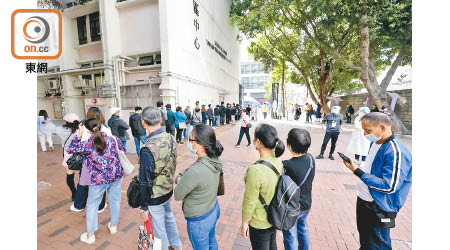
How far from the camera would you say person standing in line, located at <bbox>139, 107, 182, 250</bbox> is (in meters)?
1.83

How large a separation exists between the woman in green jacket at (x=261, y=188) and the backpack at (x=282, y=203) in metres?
0.03

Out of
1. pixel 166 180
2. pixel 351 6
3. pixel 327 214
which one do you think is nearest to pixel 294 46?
pixel 351 6

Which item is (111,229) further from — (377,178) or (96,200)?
(377,178)

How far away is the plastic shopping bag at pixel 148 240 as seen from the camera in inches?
71.1

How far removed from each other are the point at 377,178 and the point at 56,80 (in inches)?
766

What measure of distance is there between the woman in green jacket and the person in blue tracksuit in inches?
31.9

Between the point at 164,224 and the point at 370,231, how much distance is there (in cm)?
210

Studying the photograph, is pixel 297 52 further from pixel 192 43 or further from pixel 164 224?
pixel 164 224

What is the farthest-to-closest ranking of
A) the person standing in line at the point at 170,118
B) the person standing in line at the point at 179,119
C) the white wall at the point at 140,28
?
1. the white wall at the point at 140,28
2. the person standing in line at the point at 179,119
3. the person standing in line at the point at 170,118

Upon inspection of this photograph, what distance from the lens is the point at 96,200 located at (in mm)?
2430

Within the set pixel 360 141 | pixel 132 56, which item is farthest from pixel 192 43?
pixel 360 141

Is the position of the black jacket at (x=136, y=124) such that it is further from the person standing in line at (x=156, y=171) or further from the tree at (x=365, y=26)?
the tree at (x=365, y=26)

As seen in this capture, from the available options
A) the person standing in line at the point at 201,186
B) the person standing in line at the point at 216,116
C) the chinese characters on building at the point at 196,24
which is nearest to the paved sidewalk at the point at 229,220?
the person standing in line at the point at 201,186

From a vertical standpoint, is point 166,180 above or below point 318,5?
below
